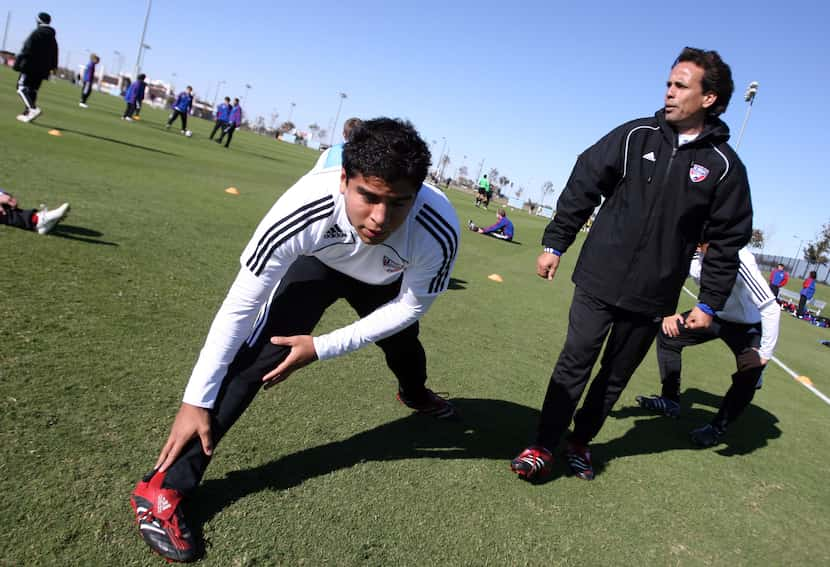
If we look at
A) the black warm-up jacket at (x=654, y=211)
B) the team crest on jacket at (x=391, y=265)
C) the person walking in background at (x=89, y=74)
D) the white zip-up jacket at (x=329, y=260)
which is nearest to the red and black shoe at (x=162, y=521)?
the white zip-up jacket at (x=329, y=260)

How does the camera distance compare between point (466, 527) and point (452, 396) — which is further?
point (452, 396)

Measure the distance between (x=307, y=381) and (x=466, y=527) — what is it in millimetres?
1667

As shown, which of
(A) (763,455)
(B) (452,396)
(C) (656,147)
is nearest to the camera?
(C) (656,147)

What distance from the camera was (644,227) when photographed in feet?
10.7

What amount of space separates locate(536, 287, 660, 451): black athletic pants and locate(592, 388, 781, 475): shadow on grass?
61 centimetres

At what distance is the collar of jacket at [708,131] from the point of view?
3.18m

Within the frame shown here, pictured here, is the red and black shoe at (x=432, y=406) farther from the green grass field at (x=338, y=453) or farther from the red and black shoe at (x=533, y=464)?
the red and black shoe at (x=533, y=464)

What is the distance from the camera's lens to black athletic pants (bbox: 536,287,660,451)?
347cm

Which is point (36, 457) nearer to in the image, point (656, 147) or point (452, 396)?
point (452, 396)

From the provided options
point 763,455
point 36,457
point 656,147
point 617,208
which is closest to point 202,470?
point 36,457

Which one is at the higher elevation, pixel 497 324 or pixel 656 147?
pixel 656 147

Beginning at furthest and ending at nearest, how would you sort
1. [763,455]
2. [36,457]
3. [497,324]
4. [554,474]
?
[497,324] < [763,455] < [554,474] < [36,457]

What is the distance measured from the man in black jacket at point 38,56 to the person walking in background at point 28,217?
8.21m

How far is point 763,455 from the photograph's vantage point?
16.1ft
